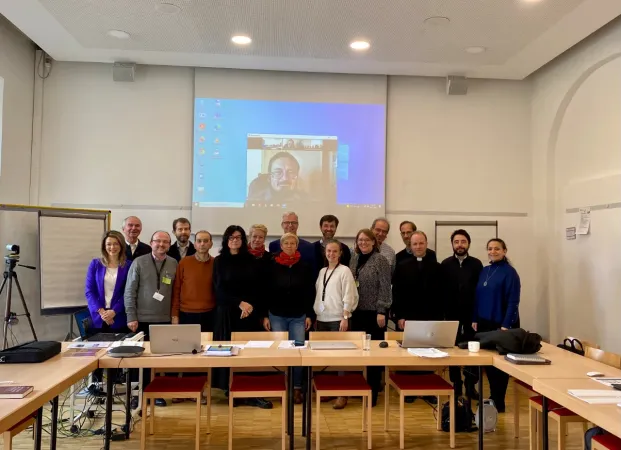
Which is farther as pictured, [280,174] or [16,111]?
[280,174]

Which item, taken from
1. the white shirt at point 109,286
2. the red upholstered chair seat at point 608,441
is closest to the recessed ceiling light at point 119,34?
the white shirt at point 109,286

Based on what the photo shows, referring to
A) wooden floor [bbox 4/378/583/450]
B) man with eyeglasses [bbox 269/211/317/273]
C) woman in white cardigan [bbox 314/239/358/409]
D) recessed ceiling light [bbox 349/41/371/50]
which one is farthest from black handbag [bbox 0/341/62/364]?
recessed ceiling light [bbox 349/41/371/50]

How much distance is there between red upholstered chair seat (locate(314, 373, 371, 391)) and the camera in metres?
3.47

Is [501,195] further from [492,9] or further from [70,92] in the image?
[70,92]

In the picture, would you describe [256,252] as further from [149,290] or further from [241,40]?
[241,40]

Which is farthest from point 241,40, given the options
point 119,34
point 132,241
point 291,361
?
point 291,361

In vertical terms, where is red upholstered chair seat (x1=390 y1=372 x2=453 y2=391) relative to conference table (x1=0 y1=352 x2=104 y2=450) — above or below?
below

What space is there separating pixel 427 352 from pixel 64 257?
3.87 m

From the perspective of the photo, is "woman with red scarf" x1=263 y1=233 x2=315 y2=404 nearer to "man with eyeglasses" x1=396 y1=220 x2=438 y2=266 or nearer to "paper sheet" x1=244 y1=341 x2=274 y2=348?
"paper sheet" x1=244 y1=341 x2=274 y2=348

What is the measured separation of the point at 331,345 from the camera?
3.48 meters

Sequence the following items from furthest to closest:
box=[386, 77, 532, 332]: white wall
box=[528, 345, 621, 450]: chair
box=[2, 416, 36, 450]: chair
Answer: box=[386, 77, 532, 332]: white wall → box=[528, 345, 621, 450]: chair → box=[2, 416, 36, 450]: chair

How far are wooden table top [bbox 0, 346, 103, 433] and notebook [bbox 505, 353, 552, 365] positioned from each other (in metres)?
2.56

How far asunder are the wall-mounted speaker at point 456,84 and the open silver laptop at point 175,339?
4400 millimetres

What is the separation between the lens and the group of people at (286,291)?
425 cm
